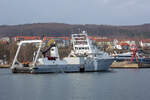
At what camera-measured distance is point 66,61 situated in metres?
68.0

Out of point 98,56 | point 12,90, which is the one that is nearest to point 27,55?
point 98,56

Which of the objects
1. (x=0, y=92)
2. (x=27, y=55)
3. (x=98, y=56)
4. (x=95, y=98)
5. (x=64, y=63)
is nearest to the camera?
(x=95, y=98)

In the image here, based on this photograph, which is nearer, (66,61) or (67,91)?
(67,91)

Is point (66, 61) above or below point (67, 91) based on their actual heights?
Result: above

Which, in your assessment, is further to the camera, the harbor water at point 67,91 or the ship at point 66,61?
the ship at point 66,61

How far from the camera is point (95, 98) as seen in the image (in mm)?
36125

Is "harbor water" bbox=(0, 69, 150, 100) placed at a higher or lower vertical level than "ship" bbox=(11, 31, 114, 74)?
lower

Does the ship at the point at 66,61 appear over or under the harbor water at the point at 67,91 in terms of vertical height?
over

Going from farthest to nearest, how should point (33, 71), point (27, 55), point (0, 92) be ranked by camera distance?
point (27, 55), point (33, 71), point (0, 92)

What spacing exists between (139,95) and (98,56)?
34.4 metres

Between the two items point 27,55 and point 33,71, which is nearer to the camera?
point 33,71

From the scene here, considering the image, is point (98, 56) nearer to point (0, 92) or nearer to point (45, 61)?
point (45, 61)

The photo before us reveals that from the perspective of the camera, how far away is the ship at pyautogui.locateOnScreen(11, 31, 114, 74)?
6375 centimetres

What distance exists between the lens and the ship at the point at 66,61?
63750mm
